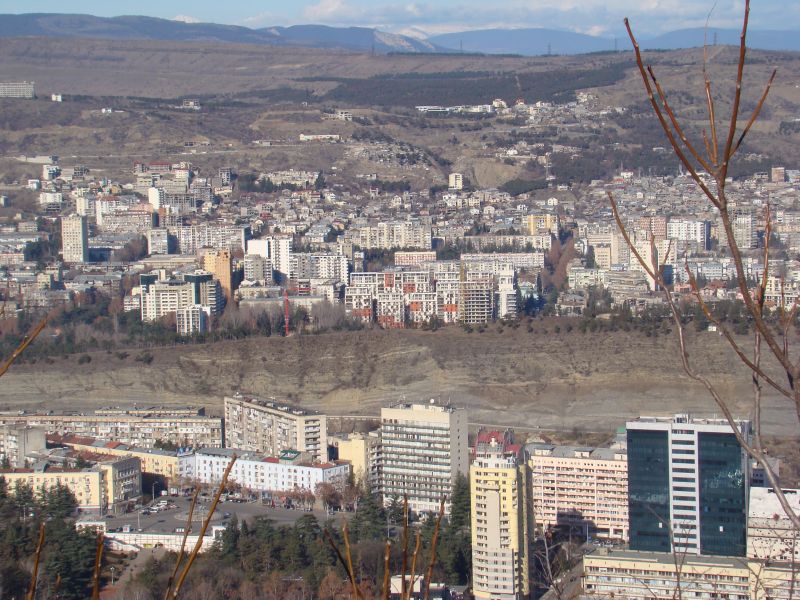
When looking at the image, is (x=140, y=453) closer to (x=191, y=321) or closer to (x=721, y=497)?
(x=721, y=497)

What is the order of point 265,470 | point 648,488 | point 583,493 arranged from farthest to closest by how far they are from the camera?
point 265,470, point 583,493, point 648,488

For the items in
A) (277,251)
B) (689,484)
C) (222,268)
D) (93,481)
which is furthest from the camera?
(277,251)

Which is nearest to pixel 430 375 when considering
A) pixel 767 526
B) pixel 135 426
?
pixel 135 426

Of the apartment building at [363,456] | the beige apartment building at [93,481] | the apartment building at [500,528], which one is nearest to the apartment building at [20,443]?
the beige apartment building at [93,481]

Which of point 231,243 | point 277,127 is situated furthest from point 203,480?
point 277,127

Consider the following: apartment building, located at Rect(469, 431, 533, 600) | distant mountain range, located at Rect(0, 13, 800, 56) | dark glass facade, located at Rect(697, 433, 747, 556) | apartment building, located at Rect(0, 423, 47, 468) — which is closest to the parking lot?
apartment building, located at Rect(469, 431, 533, 600)

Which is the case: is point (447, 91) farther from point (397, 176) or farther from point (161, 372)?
point (161, 372)

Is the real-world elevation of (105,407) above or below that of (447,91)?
below
